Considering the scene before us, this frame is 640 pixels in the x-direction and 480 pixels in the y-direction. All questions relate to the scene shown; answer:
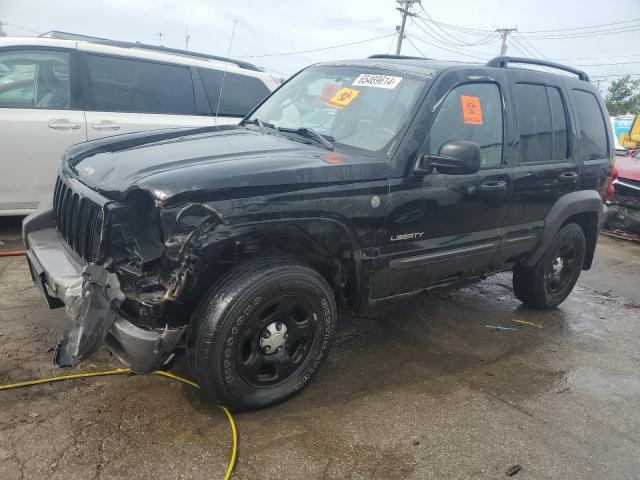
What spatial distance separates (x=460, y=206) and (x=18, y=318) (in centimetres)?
310

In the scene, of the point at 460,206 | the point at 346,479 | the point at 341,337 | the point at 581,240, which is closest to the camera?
the point at 346,479

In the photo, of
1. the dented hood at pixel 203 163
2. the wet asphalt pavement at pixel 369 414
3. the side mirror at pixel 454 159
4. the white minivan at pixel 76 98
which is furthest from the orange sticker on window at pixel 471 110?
the white minivan at pixel 76 98

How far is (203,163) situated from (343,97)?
1.28 m

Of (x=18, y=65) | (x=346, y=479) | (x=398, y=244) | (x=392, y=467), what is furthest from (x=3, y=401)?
(x=18, y=65)

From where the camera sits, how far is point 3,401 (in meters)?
2.78

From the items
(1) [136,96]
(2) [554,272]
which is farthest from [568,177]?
(1) [136,96]

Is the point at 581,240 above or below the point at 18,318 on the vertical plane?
above

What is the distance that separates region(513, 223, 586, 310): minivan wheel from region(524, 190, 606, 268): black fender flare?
119mm

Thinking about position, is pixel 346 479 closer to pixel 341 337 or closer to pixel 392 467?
pixel 392 467

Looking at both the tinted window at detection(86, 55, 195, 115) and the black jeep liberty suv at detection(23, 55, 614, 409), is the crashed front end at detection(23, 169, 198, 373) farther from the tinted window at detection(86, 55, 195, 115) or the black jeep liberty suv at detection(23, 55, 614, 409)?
→ the tinted window at detection(86, 55, 195, 115)

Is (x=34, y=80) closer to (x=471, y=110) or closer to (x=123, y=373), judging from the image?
(x=123, y=373)

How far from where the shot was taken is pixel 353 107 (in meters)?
3.48

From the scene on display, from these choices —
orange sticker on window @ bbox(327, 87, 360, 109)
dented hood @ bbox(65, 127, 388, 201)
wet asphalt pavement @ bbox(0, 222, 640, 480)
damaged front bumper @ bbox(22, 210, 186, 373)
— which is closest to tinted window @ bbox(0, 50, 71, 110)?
wet asphalt pavement @ bbox(0, 222, 640, 480)

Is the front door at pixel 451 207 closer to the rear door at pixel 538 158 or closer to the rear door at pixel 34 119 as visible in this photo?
the rear door at pixel 538 158
